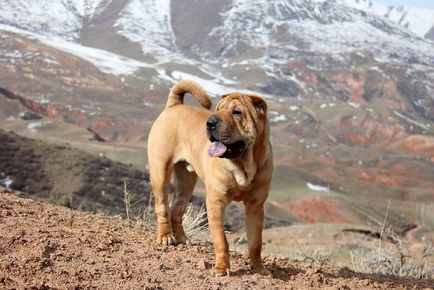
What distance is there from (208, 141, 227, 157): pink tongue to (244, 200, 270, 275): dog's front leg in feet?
2.74

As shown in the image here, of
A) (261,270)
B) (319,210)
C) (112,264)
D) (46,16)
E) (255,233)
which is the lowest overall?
(46,16)

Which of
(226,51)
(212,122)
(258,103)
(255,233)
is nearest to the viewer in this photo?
(212,122)

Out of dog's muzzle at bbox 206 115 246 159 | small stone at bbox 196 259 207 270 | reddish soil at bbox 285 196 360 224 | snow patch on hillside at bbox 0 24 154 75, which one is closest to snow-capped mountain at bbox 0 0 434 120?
snow patch on hillside at bbox 0 24 154 75

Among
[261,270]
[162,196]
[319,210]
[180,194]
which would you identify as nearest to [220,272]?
[261,270]

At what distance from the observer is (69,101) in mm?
93062

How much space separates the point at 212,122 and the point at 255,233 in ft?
4.31

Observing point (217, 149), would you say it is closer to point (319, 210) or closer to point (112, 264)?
point (112, 264)

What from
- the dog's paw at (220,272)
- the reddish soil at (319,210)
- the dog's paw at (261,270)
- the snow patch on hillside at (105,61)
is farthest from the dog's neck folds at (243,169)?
the snow patch on hillside at (105,61)

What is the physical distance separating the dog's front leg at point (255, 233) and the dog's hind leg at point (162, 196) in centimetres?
112

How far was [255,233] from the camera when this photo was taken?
6102 millimetres

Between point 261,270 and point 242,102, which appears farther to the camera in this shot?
point 261,270

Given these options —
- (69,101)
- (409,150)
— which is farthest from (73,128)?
(409,150)

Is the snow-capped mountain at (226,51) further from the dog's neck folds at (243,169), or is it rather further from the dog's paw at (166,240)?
the dog's neck folds at (243,169)

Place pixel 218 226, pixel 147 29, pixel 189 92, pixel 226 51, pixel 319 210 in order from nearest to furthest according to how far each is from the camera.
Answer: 1. pixel 218 226
2. pixel 189 92
3. pixel 319 210
4. pixel 226 51
5. pixel 147 29
